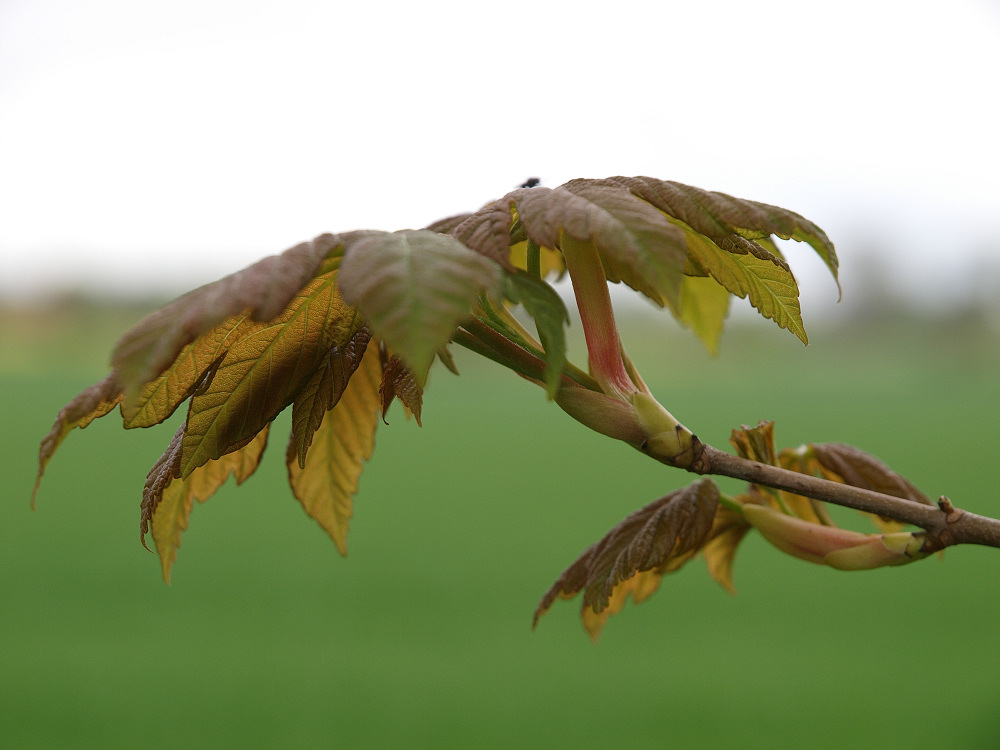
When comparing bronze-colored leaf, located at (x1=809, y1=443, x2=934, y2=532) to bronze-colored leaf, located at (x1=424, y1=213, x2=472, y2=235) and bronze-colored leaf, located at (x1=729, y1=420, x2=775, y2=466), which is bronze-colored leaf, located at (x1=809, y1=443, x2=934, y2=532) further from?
bronze-colored leaf, located at (x1=424, y1=213, x2=472, y2=235)

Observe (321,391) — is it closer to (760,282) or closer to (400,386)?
(400,386)

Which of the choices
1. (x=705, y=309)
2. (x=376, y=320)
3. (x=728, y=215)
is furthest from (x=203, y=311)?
(x=705, y=309)

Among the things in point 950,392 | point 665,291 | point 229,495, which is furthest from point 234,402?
point 950,392

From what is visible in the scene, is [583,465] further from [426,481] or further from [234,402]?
[234,402]

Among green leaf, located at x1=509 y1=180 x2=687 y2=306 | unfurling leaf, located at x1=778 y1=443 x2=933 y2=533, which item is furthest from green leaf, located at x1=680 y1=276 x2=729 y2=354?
green leaf, located at x1=509 y1=180 x2=687 y2=306

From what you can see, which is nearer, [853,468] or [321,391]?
[321,391]

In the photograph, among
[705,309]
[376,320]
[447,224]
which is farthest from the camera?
[705,309]
